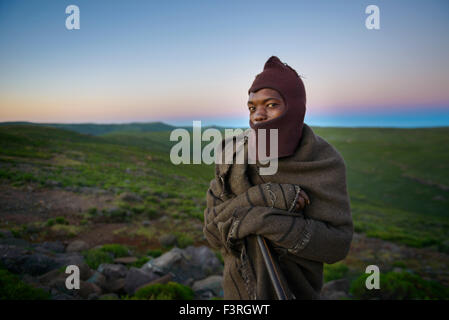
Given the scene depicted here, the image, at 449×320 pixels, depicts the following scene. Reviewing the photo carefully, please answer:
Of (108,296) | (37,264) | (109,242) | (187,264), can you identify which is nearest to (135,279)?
(108,296)

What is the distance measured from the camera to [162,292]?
414 cm

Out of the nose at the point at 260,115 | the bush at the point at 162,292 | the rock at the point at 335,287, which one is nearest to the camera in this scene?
the nose at the point at 260,115

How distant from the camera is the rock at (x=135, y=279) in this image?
4.43 meters

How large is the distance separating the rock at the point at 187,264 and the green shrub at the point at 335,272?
3.20 metres

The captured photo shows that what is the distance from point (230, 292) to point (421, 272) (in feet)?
29.2

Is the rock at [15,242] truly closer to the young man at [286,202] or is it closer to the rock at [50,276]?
the rock at [50,276]

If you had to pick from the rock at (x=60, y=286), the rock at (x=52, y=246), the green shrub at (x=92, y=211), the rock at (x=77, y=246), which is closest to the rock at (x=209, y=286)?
the rock at (x=60, y=286)

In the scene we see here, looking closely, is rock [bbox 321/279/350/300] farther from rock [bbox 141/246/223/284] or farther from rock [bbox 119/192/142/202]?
rock [bbox 119/192/142/202]

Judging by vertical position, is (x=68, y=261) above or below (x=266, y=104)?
below

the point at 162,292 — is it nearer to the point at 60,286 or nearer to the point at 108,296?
the point at 108,296

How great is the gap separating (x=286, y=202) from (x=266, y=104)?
2.46 feet

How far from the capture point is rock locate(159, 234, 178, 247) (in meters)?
7.56

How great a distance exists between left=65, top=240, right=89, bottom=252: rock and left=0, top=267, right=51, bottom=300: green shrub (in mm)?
2396

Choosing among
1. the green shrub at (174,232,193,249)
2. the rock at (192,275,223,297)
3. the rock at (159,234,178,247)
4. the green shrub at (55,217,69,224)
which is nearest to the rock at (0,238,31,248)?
the green shrub at (55,217,69,224)
